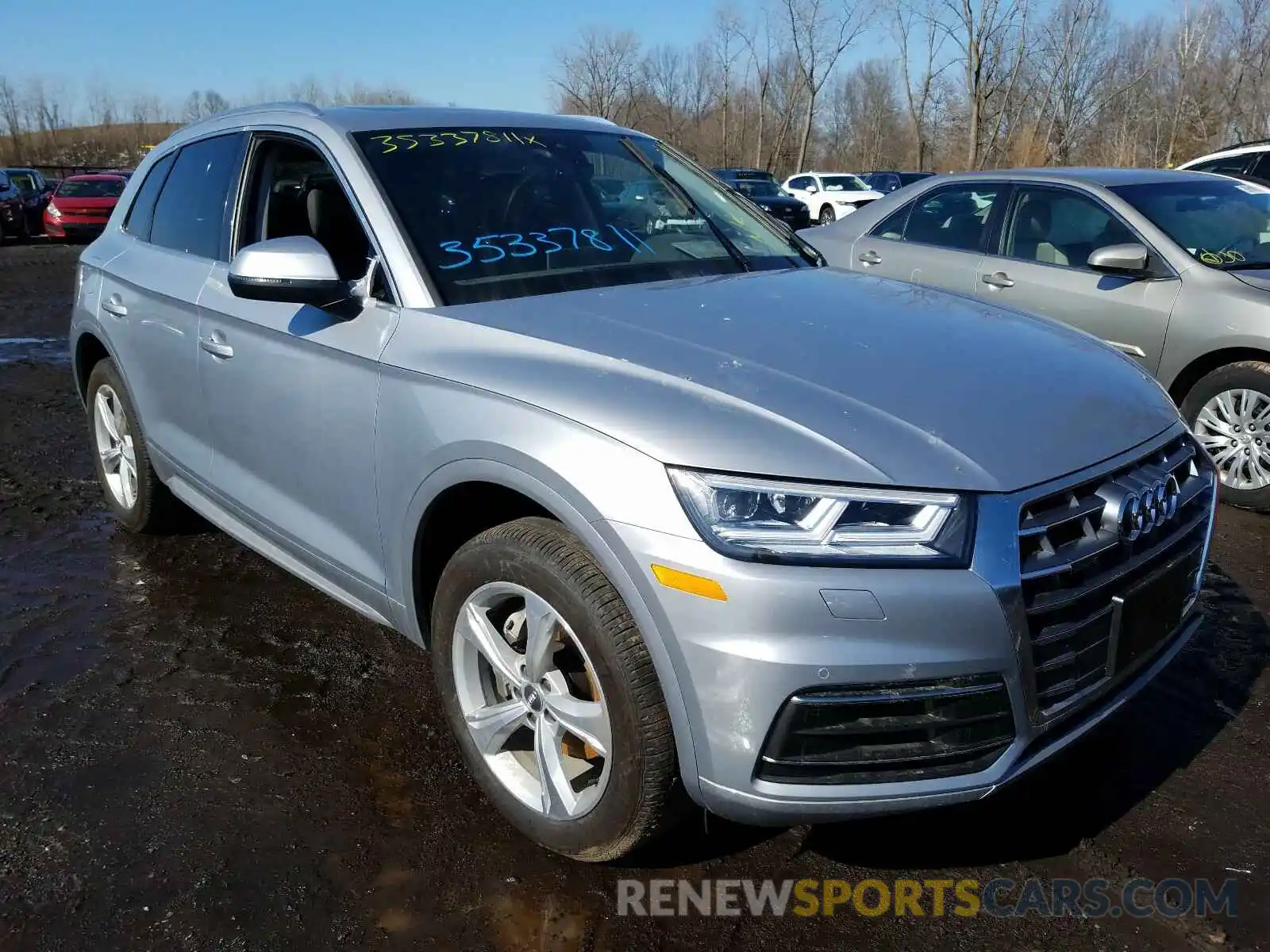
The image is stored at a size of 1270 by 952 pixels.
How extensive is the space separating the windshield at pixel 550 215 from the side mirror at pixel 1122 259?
8.06ft

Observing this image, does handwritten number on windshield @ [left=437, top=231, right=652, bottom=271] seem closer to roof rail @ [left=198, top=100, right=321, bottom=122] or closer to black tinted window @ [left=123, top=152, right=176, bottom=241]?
roof rail @ [left=198, top=100, right=321, bottom=122]

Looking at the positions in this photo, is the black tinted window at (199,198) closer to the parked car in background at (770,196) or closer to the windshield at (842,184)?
the parked car in background at (770,196)

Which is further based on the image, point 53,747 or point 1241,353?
point 1241,353

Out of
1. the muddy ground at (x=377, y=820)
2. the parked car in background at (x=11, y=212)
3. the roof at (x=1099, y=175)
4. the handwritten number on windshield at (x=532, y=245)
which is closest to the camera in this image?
the muddy ground at (x=377, y=820)

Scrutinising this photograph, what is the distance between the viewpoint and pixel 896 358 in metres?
2.38

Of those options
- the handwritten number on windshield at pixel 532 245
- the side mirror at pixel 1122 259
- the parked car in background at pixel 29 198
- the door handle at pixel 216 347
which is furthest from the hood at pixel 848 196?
the door handle at pixel 216 347

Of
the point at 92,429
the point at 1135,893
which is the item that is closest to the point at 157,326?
the point at 92,429

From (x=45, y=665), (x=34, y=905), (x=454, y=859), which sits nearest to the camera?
(x=34, y=905)

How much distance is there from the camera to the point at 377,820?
2.67m

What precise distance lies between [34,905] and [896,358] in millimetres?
2375

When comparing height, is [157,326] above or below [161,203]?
below

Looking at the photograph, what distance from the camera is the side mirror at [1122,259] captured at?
5.21 m

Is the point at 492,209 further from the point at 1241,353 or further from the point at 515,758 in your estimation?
the point at 1241,353

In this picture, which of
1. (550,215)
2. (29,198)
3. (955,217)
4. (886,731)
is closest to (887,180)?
(29,198)
